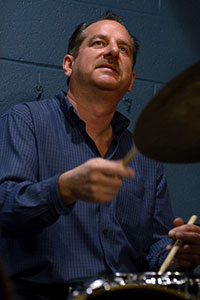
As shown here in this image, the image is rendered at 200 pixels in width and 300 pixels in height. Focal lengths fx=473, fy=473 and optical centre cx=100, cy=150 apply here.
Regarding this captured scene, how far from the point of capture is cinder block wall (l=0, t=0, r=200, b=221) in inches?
72.7

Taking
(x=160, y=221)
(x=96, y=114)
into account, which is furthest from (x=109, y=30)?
(x=160, y=221)

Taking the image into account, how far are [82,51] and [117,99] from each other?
23cm

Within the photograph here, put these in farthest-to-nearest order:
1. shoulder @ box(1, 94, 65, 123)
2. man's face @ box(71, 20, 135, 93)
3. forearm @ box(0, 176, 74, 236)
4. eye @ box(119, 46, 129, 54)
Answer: eye @ box(119, 46, 129, 54) → man's face @ box(71, 20, 135, 93) → shoulder @ box(1, 94, 65, 123) → forearm @ box(0, 176, 74, 236)

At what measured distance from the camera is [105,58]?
68.8 inches

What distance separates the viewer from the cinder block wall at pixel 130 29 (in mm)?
1847

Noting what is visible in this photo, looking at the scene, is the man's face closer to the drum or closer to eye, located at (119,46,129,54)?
eye, located at (119,46,129,54)

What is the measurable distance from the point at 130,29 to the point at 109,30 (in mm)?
237

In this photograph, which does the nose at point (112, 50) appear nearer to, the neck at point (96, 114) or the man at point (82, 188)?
the man at point (82, 188)

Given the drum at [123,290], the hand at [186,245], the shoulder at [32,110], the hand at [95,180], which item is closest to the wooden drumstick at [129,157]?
the hand at [95,180]

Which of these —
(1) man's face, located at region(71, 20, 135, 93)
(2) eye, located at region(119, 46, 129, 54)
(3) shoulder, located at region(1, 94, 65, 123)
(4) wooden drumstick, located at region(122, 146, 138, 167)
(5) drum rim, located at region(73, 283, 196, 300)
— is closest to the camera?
(5) drum rim, located at region(73, 283, 196, 300)

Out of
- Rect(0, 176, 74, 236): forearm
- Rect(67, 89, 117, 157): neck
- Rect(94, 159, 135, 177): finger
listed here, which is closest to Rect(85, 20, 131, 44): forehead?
Rect(67, 89, 117, 157): neck

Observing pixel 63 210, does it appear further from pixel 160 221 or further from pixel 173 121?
pixel 160 221

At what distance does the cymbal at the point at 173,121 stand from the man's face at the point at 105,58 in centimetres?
67

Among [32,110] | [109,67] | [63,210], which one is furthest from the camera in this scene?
[109,67]
